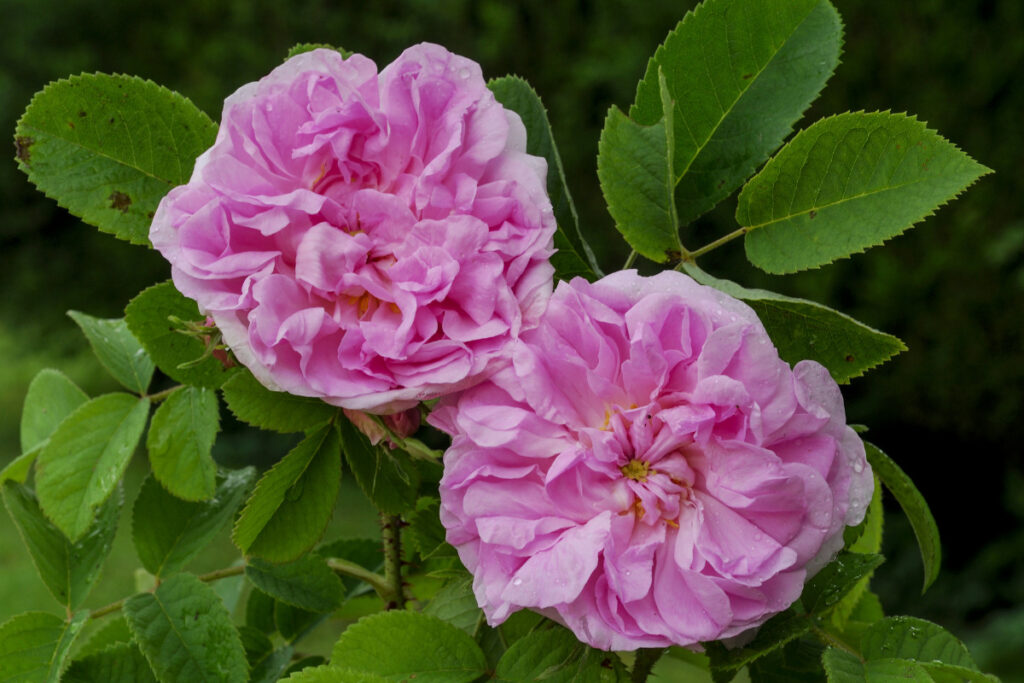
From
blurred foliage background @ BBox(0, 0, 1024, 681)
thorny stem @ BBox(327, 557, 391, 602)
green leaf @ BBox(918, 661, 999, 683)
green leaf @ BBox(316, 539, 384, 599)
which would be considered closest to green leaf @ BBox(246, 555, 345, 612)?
thorny stem @ BBox(327, 557, 391, 602)

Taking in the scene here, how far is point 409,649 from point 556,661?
9cm

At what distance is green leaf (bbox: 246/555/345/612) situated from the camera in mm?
760

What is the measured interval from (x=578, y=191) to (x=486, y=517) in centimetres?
265

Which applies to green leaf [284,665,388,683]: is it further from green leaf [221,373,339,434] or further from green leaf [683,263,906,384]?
green leaf [683,263,906,384]

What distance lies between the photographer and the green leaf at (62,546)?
2.44 feet

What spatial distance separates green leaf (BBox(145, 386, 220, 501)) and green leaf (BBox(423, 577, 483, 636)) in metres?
0.18

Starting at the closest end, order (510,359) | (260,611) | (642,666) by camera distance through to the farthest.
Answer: (510,359), (642,666), (260,611)

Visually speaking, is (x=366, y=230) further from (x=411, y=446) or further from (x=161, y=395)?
(x=161, y=395)

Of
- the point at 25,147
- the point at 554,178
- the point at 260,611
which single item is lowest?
the point at 260,611

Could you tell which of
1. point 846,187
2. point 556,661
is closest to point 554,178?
point 846,187

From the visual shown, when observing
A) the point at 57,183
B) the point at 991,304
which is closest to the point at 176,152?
the point at 57,183

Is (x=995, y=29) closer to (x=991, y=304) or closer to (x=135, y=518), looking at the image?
(x=991, y=304)

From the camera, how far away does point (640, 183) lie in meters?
0.59

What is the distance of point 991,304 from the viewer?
8.38 ft
